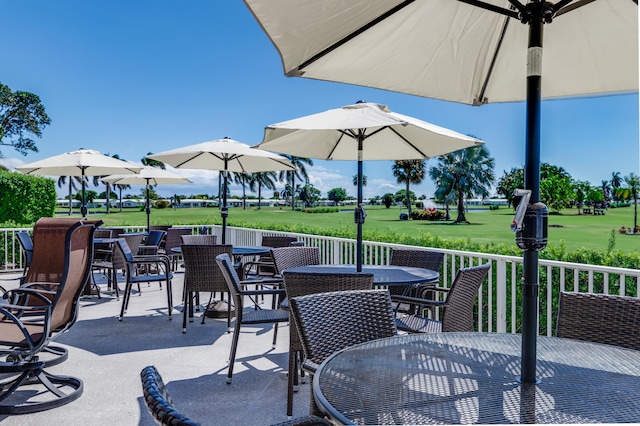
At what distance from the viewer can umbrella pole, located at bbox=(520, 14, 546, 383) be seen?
1461mm

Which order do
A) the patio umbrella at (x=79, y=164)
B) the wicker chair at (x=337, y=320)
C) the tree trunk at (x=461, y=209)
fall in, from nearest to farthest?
the wicker chair at (x=337, y=320) < the patio umbrella at (x=79, y=164) < the tree trunk at (x=461, y=209)

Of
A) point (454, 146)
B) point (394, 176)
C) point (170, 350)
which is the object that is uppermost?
point (394, 176)

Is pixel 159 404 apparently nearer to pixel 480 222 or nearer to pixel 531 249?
pixel 531 249

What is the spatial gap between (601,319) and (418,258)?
104 inches

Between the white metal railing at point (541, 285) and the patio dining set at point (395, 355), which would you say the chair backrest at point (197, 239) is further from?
the white metal railing at point (541, 285)

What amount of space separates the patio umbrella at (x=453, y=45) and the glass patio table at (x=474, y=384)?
3.80ft

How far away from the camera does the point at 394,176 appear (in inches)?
2222

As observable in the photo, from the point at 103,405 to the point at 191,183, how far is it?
8222mm

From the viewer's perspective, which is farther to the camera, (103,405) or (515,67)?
(103,405)

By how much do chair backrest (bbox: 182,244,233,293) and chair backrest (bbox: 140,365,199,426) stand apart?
384 centimetres

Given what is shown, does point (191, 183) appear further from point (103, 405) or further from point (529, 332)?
point (529, 332)

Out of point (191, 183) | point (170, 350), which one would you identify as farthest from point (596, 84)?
point (191, 183)

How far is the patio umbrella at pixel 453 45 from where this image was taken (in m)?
2.16

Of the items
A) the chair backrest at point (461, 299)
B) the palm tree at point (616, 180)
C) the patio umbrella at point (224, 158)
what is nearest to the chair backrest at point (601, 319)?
the chair backrest at point (461, 299)
